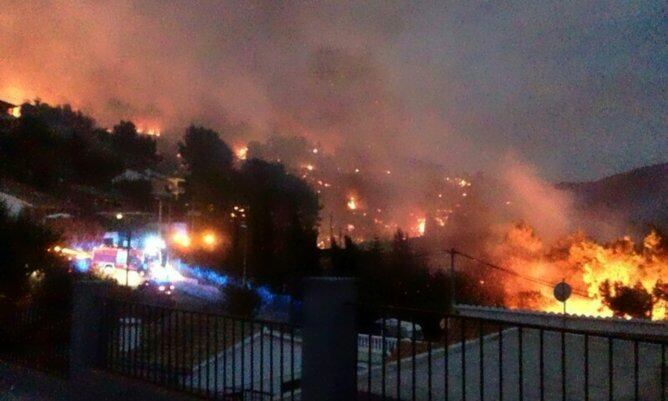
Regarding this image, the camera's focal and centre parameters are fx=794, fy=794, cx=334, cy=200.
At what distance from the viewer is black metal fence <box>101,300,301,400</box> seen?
6.55m

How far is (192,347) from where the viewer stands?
23.6 ft

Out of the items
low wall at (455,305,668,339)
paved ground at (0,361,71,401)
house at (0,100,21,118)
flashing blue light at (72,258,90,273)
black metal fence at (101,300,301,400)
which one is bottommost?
paved ground at (0,361,71,401)

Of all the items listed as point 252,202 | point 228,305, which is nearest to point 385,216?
point 252,202

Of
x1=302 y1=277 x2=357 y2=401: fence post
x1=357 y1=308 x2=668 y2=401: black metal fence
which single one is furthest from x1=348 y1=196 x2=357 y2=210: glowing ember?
x1=302 y1=277 x2=357 y2=401: fence post

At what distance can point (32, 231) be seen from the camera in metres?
14.4

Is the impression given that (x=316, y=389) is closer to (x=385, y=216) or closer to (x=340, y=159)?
(x=385, y=216)

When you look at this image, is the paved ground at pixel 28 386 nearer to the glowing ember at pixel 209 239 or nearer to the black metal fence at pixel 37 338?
the black metal fence at pixel 37 338

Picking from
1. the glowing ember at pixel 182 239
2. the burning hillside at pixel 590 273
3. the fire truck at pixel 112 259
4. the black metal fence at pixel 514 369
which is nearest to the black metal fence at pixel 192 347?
the black metal fence at pixel 514 369

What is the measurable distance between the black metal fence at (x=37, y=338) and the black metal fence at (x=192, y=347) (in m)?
1.17

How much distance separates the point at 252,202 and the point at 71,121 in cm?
2098

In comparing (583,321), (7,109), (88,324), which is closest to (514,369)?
(88,324)

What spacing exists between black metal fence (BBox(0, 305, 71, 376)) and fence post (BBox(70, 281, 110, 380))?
583 millimetres

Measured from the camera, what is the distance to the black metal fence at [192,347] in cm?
655

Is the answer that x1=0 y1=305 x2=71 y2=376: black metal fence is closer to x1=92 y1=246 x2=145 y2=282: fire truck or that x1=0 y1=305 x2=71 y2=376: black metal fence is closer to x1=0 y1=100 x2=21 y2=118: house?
x1=92 y1=246 x2=145 y2=282: fire truck
